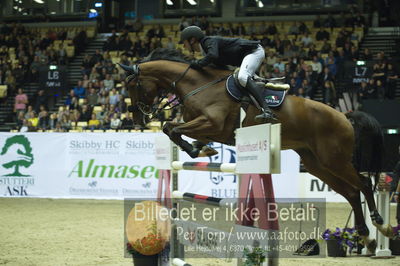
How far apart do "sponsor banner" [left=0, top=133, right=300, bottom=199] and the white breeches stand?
6767 mm

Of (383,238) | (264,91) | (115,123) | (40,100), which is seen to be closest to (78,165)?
(115,123)

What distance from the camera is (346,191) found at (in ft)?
24.1

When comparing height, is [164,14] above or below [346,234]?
above

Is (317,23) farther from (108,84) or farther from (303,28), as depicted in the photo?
(108,84)

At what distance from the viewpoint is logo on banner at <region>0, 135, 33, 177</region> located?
15.4 metres

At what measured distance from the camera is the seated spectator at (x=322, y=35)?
2217 centimetres

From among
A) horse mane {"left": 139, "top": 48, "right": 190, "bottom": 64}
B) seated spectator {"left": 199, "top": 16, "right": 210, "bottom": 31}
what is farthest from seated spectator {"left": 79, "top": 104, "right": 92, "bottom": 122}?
horse mane {"left": 139, "top": 48, "right": 190, "bottom": 64}

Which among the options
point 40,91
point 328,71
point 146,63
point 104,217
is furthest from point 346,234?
point 40,91

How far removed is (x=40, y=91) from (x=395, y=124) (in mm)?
12803

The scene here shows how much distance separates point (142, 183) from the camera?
14539 millimetres

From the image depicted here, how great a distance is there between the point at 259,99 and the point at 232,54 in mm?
790

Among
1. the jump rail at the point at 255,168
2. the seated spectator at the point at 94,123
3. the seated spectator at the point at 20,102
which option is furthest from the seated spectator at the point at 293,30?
the jump rail at the point at 255,168

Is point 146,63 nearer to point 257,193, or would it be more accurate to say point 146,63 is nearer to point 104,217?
point 257,193

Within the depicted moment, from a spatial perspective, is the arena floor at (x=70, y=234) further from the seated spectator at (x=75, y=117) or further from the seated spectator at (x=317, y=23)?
the seated spectator at (x=317, y=23)
